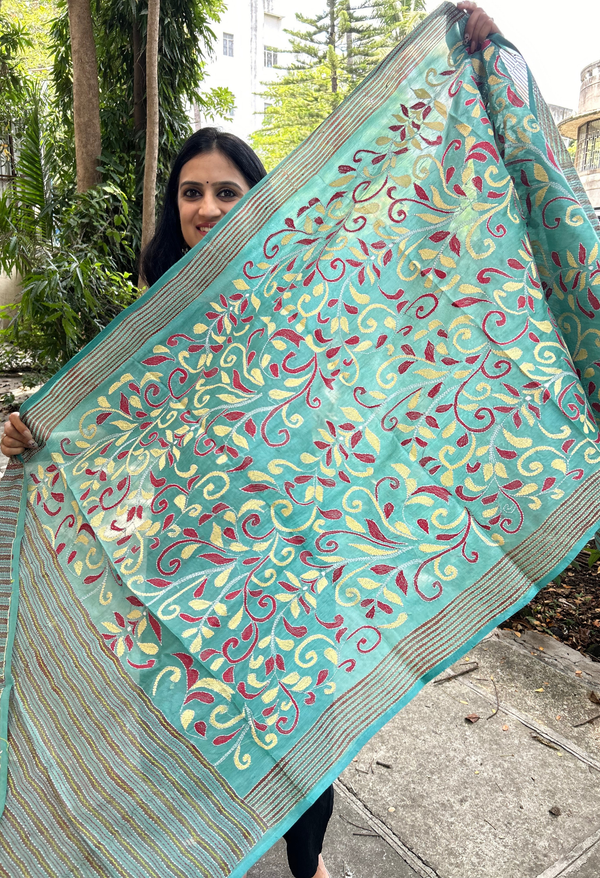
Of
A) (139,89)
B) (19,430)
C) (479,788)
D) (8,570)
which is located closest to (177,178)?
(19,430)

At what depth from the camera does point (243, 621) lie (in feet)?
3.41

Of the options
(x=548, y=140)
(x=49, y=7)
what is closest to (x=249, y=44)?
(x=49, y=7)

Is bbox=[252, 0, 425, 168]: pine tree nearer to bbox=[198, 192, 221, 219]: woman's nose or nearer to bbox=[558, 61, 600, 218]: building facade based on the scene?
bbox=[558, 61, 600, 218]: building facade

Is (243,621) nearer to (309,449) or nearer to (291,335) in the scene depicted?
(309,449)

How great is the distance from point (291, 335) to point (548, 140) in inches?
24.7

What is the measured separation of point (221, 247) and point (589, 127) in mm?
14416

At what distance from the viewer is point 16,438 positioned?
1.25 metres

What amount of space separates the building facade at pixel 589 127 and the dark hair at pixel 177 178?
13068 mm

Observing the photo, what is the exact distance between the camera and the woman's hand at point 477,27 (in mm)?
1224

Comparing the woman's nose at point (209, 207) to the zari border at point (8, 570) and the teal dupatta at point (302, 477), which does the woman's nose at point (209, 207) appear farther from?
the zari border at point (8, 570)

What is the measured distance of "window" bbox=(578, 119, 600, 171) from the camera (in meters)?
12.8

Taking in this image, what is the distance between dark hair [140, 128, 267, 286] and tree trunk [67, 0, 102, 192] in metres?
4.02

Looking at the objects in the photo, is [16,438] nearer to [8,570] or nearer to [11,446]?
[11,446]

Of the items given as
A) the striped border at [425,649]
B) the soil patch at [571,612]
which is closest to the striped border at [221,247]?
the striped border at [425,649]
